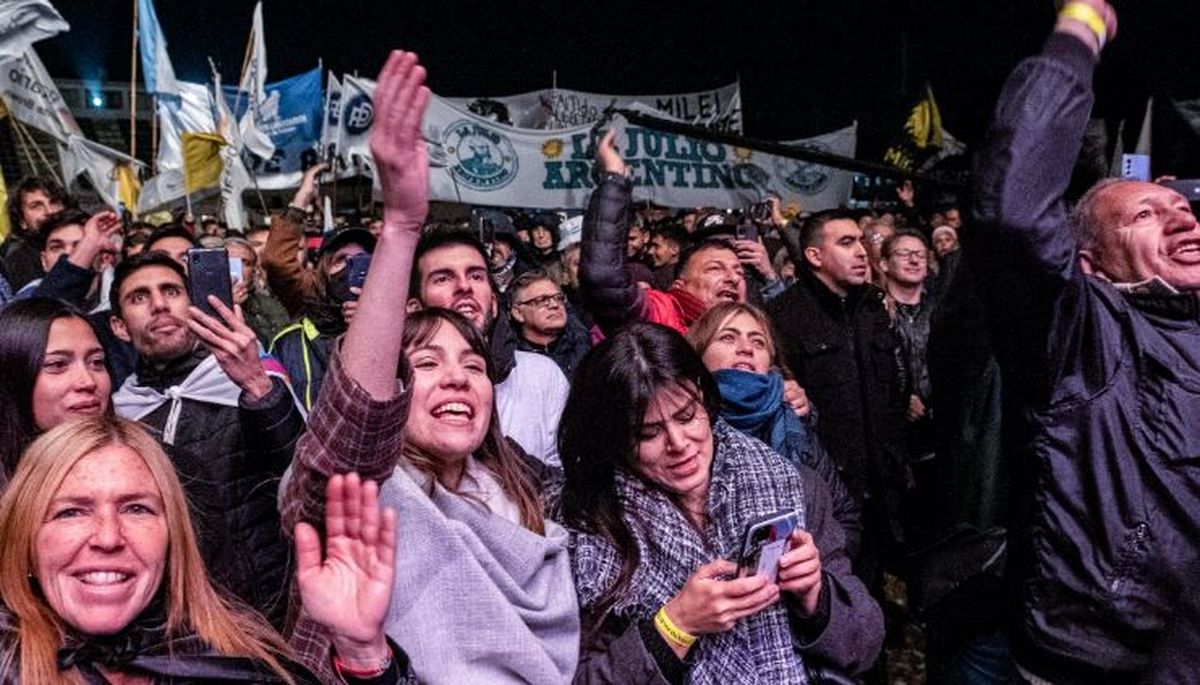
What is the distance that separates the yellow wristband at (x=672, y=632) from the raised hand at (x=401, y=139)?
947mm

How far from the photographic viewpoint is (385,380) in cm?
190

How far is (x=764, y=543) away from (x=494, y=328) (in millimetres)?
1625

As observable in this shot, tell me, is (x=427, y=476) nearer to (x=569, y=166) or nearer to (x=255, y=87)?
(x=255, y=87)

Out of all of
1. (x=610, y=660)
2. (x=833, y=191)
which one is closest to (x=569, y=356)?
(x=610, y=660)

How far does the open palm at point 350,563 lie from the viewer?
1.72 metres

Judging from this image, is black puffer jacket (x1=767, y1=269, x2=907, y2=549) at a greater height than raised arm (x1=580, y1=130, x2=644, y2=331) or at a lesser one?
lesser

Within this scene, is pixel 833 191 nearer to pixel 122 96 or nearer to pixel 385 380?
pixel 385 380

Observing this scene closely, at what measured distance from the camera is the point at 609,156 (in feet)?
13.0

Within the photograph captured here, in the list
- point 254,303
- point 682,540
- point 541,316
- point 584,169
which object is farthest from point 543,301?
point 584,169

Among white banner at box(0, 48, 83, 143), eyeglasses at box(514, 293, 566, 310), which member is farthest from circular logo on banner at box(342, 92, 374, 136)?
eyeglasses at box(514, 293, 566, 310)

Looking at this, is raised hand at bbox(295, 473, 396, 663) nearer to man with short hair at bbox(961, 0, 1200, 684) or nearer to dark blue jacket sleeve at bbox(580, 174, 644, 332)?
man with short hair at bbox(961, 0, 1200, 684)

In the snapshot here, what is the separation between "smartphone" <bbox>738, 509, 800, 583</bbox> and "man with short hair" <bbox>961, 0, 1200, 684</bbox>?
52 cm

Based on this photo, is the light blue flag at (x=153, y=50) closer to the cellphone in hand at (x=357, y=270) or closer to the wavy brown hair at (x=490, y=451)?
the cellphone in hand at (x=357, y=270)

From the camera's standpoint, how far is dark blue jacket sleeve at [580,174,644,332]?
A: 3752 mm
